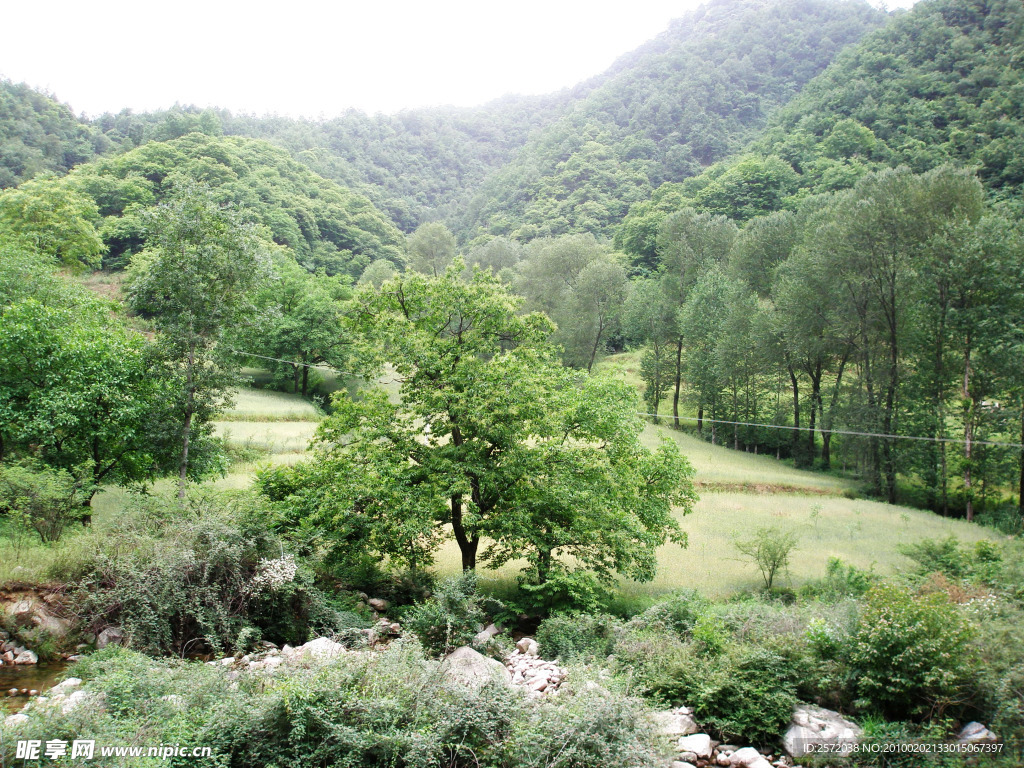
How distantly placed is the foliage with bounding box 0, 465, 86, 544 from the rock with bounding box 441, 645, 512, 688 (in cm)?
1008

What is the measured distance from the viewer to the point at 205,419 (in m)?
17.0

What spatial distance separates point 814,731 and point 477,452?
9168 millimetres

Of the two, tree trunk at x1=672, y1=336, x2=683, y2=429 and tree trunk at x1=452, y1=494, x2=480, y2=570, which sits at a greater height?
tree trunk at x1=672, y1=336, x2=683, y2=429

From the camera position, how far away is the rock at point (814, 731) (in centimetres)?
892

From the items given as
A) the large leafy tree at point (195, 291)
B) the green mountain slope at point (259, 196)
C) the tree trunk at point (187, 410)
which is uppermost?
the green mountain slope at point (259, 196)

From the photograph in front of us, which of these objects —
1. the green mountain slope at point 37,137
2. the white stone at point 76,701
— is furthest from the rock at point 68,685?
the green mountain slope at point 37,137

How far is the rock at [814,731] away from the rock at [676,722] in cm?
149

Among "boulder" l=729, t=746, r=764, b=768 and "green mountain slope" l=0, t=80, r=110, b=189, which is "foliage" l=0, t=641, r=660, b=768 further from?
"green mountain slope" l=0, t=80, r=110, b=189

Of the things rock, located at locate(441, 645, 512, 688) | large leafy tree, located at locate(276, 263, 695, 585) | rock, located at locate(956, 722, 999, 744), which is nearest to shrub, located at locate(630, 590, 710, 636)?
large leafy tree, located at locate(276, 263, 695, 585)

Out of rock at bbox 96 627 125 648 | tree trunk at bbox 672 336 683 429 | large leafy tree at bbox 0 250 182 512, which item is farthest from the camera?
tree trunk at bbox 672 336 683 429

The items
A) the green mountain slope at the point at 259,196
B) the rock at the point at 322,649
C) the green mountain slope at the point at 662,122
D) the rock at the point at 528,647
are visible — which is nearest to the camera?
the rock at the point at 322,649

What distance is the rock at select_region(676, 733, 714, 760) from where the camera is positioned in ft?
29.3

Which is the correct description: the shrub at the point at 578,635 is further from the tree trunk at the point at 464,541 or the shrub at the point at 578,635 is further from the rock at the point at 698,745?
the tree trunk at the point at 464,541

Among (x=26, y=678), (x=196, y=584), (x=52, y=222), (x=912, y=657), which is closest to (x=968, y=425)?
(x=912, y=657)
